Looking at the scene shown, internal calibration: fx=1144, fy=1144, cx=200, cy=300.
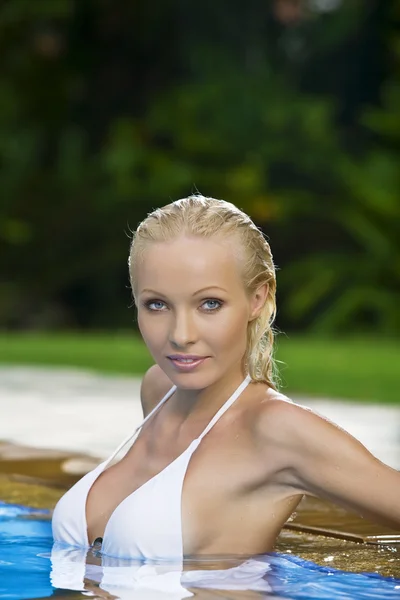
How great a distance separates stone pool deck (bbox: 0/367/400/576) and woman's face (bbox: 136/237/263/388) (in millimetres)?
694

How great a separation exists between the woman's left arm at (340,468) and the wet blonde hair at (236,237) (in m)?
0.24

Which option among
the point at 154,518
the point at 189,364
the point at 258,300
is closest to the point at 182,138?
the point at 258,300

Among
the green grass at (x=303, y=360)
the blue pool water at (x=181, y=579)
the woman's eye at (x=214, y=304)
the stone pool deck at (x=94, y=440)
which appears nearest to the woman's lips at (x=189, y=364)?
the woman's eye at (x=214, y=304)

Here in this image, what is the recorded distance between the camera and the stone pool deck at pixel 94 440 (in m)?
3.23

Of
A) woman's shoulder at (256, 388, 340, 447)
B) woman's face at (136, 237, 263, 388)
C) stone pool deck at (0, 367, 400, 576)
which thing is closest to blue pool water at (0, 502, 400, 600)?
stone pool deck at (0, 367, 400, 576)

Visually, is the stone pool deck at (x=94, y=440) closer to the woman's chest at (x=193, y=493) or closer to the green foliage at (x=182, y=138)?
the woman's chest at (x=193, y=493)

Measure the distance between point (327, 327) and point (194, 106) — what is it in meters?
4.26

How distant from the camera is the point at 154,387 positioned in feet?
10.5

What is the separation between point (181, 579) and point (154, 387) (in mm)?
710

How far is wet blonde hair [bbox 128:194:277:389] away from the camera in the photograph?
Answer: 266 centimetres

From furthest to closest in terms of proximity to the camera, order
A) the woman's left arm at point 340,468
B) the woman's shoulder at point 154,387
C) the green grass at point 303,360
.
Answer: the green grass at point 303,360
the woman's shoulder at point 154,387
the woman's left arm at point 340,468

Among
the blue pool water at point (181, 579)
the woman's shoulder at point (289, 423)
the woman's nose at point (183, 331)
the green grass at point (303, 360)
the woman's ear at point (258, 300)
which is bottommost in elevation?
the blue pool water at point (181, 579)

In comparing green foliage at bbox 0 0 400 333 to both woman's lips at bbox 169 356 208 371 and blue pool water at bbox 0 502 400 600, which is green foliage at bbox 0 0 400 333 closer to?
blue pool water at bbox 0 502 400 600

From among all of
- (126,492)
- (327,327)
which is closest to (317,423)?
(126,492)
